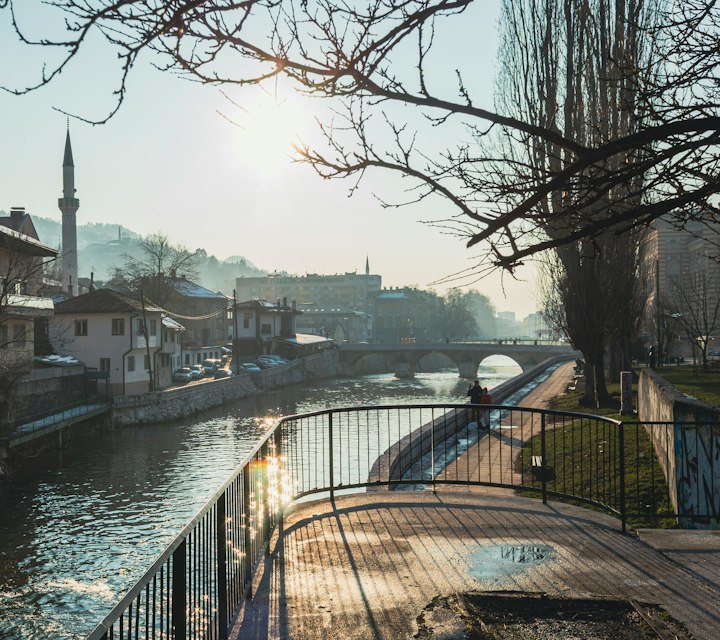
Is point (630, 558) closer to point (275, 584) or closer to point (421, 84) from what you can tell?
point (275, 584)

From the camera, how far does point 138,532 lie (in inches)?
848

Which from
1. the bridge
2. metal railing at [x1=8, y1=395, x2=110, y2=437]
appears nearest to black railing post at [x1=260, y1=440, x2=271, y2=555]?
metal railing at [x1=8, y1=395, x2=110, y2=437]

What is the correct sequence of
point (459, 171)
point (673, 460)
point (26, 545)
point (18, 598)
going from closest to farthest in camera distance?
point (459, 171)
point (673, 460)
point (18, 598)
point (26, 545)

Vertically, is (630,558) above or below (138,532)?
above

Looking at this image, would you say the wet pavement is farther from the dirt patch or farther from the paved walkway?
the paved walkway

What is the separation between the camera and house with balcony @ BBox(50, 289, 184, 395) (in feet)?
158

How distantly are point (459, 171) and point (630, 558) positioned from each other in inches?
160

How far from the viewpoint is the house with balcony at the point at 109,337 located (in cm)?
4828

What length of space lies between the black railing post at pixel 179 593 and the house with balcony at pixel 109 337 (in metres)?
44.6

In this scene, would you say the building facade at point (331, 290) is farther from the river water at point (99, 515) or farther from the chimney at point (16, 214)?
the river water at point (99, 515)

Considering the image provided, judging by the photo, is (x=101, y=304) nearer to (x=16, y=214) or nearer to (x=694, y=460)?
(x=16, y=214)

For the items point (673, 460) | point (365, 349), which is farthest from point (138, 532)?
point (365, 349)

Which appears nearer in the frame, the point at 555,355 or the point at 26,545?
the point at 26,545

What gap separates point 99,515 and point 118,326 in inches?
1060
